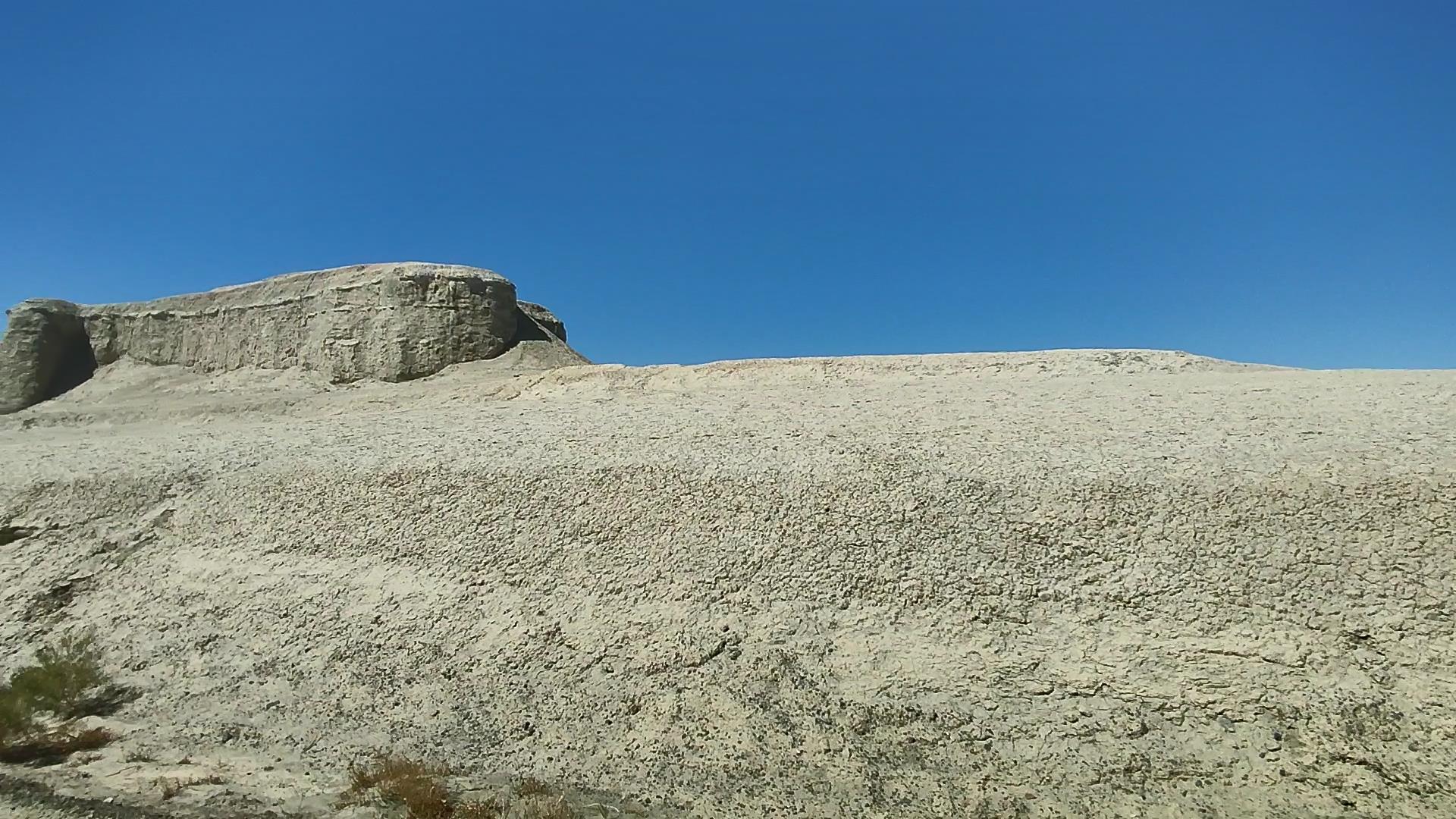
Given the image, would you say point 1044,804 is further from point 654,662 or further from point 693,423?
point 693,423

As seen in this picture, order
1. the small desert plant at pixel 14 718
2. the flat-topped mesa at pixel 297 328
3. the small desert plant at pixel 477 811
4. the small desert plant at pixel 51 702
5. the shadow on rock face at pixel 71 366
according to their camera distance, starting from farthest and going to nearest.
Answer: the shadow on rock face at pixel 71 366 < the flat-topped mesa at pixel 297 328 < the small desert plant at pixel 14 718 < the small desert plant at pixel 51 702 < the small desert plant at pixel 477 811

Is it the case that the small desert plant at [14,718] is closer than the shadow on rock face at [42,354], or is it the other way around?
the small desert plant at [14,718]

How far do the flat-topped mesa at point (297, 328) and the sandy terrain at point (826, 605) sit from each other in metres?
8.02

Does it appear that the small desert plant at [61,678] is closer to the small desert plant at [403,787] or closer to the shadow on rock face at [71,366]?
the small desert plant at [403,787]

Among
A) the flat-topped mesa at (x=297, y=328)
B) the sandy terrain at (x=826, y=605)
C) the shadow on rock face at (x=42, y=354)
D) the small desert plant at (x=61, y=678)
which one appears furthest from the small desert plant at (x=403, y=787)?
the shadow on rock face at (x=42, y=354)

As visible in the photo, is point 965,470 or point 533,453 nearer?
point 965,470

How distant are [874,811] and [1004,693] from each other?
1.77 meters

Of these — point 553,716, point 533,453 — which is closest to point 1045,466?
point 553,716

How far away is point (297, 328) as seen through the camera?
24344 mm

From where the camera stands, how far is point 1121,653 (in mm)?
8336

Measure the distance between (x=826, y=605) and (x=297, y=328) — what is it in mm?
20315

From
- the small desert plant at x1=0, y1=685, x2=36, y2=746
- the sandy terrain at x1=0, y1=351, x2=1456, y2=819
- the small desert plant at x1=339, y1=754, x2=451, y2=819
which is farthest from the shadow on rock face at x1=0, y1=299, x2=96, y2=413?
the small desert plant at x1=339, y1=754, x2=451, y2=819

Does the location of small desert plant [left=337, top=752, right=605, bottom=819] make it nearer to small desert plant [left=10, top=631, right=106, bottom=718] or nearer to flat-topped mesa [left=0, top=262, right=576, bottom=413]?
small desert plant [left=10, top=631, right=106, bottom=718]

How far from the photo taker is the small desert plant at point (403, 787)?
746 cm
